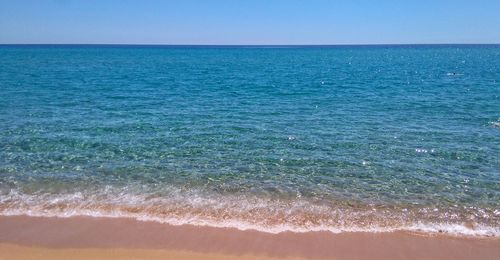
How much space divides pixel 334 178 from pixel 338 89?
26.6 meters

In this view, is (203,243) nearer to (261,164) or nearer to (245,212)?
(245,212)

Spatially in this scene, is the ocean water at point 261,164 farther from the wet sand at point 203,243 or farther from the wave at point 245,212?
the wet sand at point 203,243

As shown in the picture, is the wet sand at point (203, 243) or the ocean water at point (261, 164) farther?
the ocean water at point (261, 164)

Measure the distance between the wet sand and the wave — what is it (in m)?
0.41

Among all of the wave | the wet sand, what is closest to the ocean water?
the wave

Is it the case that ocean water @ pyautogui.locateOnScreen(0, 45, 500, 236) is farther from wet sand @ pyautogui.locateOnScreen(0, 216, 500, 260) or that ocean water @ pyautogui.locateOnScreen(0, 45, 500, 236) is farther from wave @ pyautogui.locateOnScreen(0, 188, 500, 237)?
wet sand @ pyautogui.locateOnScreen(0, 216, 500, 260)

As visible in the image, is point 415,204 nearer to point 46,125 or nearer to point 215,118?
point 215,118

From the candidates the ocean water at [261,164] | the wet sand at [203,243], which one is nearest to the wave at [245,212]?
the ocean water at [261,164]

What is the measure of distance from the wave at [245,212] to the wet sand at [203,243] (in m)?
0.41

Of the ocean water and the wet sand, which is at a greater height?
the ocean water

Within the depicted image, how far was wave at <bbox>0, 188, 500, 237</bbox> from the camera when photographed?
10.2 m

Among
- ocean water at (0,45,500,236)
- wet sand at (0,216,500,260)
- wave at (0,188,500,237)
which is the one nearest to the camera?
wet sand at (0,216,500,260)

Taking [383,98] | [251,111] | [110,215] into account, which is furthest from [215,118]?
[383,98]

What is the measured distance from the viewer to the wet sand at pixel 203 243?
28.7 feet
